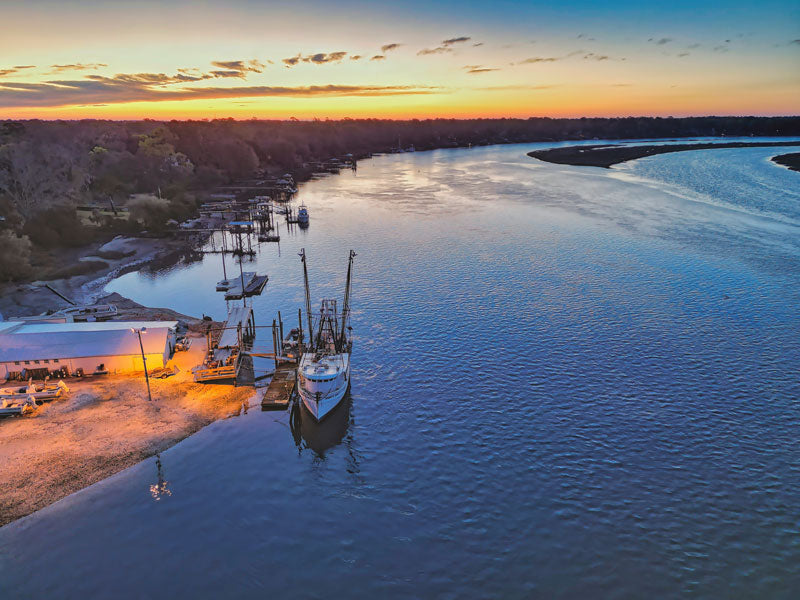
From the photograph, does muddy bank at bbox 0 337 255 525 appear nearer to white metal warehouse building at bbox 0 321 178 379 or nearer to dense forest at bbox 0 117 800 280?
white metal warehouse building at bbox 0 321 178 379

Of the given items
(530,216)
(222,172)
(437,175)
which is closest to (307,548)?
(530,216)

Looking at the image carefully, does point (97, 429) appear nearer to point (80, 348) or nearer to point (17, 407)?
point (17, 407)

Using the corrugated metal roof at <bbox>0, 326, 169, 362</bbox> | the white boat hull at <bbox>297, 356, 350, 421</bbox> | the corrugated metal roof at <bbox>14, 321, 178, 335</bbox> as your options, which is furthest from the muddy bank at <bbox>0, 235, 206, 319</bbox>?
the white boat hull at <bbox>297, 356, 350, 421</bbox>

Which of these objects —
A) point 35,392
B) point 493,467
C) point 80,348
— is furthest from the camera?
point 80,348

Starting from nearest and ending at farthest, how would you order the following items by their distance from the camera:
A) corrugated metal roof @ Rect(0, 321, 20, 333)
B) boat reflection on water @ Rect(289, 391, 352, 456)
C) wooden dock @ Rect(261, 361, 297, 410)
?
boat reflection on water @ Rect(289, 391, 352, 456) → wooden dock @ Rect(261, 361, 297, 410) → corrugated metal roof @ Rect(0, 321, 20, 333)

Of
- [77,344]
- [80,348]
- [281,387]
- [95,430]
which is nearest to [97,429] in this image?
[95,430]

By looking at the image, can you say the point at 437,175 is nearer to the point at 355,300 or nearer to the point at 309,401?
the point at 355,300

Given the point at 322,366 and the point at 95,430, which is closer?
the point at 95,430
